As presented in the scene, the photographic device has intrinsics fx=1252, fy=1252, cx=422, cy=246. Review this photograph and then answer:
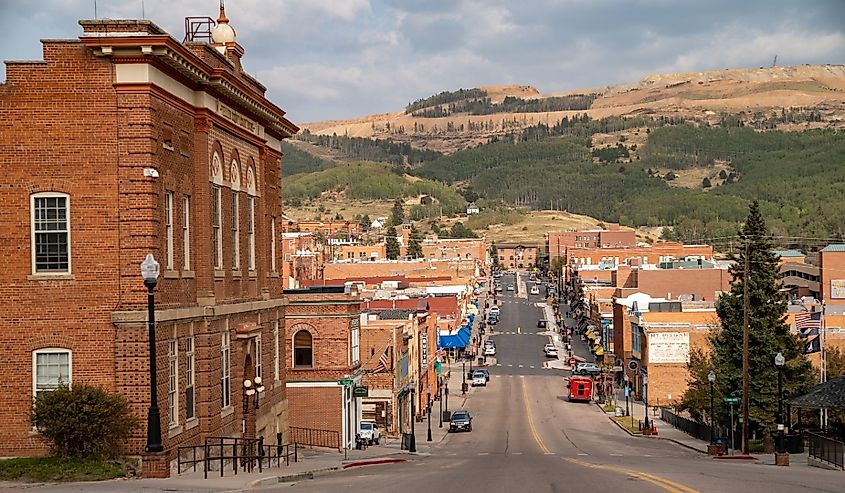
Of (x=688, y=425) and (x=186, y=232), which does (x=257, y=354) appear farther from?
(x=688, y=425)

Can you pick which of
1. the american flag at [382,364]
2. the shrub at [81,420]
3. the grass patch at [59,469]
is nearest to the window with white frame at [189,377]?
the shrub at [81,420]

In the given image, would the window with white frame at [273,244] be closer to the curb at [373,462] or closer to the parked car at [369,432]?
the curb at [373,462]

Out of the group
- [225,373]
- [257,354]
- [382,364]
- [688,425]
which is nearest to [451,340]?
[688,425]

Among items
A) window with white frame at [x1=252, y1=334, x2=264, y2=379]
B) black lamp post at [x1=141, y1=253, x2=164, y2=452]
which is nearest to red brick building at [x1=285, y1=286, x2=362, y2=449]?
window with white frame at [x1=252, y1=334, x2=264, y2=379]

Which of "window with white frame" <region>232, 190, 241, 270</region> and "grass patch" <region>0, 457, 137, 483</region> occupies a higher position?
"window with white frame" <region>232, 190, 241, 270</region>

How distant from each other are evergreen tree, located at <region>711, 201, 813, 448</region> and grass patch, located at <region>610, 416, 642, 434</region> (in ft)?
37.8

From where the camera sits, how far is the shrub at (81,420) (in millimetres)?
30141

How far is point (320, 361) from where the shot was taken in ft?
194

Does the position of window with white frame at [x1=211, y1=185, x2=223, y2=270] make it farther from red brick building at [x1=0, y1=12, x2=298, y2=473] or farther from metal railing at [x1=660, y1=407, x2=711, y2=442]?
metal railing at [x1=660, y1=407, x2=711, y2=442]

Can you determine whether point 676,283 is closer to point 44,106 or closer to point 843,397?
point 843,397

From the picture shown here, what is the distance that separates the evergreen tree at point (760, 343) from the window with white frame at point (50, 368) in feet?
138

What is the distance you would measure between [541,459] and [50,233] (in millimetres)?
23183

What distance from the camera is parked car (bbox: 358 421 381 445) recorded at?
6581 centimetres

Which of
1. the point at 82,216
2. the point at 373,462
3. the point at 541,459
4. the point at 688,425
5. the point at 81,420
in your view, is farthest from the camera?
the point at 688,425
